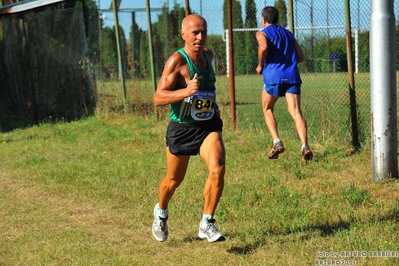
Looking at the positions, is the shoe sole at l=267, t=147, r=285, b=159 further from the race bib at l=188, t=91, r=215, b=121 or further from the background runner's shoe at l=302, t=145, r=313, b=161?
the race bib at l=188, t=91, r=215, b=121

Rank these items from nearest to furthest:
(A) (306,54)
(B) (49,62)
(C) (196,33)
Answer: (C) (196,33) < (A) (306,54) < (B) (49,62)

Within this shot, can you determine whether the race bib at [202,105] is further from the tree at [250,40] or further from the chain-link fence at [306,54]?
the tree at [250,40]

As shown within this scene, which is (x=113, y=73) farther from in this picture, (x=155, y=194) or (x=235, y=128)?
(x=155, y=194)

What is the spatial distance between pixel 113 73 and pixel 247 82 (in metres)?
3.86

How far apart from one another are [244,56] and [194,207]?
7.33 metres

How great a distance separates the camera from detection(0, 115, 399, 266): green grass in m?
6.18

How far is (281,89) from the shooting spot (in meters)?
10.0

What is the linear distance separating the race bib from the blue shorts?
12.4 feet

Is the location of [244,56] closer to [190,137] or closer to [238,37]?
[238,37]

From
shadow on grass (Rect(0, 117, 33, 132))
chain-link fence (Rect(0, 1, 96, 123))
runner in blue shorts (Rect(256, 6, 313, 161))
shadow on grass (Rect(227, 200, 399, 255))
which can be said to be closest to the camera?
shadow on grass (Rect(227, 200, 399, 255))

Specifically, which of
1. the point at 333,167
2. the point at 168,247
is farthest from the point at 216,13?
the point at 168,247

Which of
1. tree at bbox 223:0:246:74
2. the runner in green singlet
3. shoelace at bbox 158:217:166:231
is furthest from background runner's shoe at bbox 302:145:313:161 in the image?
tree at bbox 223:0:246:74

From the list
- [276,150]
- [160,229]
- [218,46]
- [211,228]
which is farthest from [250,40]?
[211,228]

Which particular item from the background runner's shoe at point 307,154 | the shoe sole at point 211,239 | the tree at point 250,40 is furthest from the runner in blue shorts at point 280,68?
the shoe sole at point 211,239
